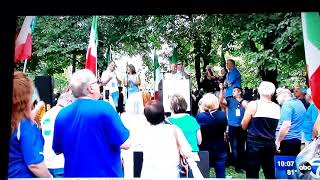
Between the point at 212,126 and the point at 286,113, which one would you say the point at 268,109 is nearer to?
the point at 286,113

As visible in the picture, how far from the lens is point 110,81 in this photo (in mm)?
2455

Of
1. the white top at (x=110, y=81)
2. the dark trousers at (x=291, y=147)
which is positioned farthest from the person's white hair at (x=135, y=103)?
the dark trousers at (x=291, y=147)

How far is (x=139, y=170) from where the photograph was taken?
236cm

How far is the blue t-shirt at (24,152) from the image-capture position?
2.32 metres

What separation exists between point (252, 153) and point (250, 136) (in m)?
0.10

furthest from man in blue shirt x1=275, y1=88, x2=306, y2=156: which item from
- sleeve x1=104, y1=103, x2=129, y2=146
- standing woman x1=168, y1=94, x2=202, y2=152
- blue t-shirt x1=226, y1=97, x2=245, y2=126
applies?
sleeve x1=104, y1=103, x2=129, y2=146

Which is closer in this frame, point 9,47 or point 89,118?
point 89,118

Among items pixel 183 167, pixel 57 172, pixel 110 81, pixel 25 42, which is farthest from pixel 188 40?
pixel 57 172

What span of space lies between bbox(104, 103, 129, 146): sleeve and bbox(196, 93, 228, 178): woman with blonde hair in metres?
0.45

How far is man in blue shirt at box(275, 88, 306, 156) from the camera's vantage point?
2.36 m

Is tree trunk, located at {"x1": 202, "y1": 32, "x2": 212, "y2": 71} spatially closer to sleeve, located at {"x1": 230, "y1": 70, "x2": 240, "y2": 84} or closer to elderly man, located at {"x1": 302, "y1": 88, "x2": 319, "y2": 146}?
sleeve, located at {"x1": 230, "y1": 70, "x2": 240, "y2": 84}

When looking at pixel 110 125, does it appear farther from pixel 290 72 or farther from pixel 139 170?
pixel 290 72

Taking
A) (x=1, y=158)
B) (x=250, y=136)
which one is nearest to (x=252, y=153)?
(x=250, y=136)

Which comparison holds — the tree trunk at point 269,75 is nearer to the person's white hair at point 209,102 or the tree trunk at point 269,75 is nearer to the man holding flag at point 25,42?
the person's white hair at point 209,102
